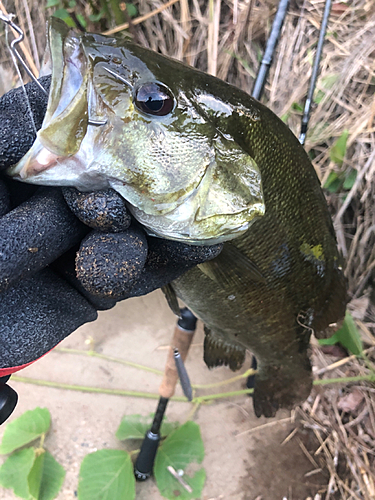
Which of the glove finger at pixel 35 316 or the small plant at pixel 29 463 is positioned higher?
the glove finger at pixel 35 316

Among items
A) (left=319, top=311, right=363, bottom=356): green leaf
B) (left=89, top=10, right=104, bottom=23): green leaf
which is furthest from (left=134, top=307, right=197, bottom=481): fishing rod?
(left=89, top=10, right=104, bottom=23): green leaf

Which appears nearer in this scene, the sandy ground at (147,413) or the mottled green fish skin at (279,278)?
the mottled green fish skin at (279,278)

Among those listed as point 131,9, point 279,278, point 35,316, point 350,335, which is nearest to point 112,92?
point 35,316

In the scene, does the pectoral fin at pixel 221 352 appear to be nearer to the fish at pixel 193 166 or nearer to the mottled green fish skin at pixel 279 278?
the mottled green fish skin at pixel 279 278

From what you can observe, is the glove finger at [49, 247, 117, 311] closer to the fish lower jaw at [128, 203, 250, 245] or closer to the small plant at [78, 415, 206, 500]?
the fish lower jaw at [128, 203, 250, 245]

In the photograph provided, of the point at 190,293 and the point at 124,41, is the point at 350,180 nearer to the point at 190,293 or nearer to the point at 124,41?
the point at 190,293

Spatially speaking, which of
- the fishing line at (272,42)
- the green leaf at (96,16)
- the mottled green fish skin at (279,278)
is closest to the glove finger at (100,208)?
the mottled green fish skin at (279,278)

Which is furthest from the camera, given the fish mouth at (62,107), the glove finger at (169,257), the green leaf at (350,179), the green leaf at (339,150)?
the green leaf at (350,179)

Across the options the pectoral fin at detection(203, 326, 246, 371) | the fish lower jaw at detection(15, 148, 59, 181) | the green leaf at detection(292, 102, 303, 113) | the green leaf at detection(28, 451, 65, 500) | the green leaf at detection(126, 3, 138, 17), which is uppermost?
the green leaf at detection(126, 3, 138, 17)

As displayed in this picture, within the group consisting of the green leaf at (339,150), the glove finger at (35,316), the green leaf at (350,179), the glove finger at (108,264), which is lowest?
the green leaf at (350,179)
